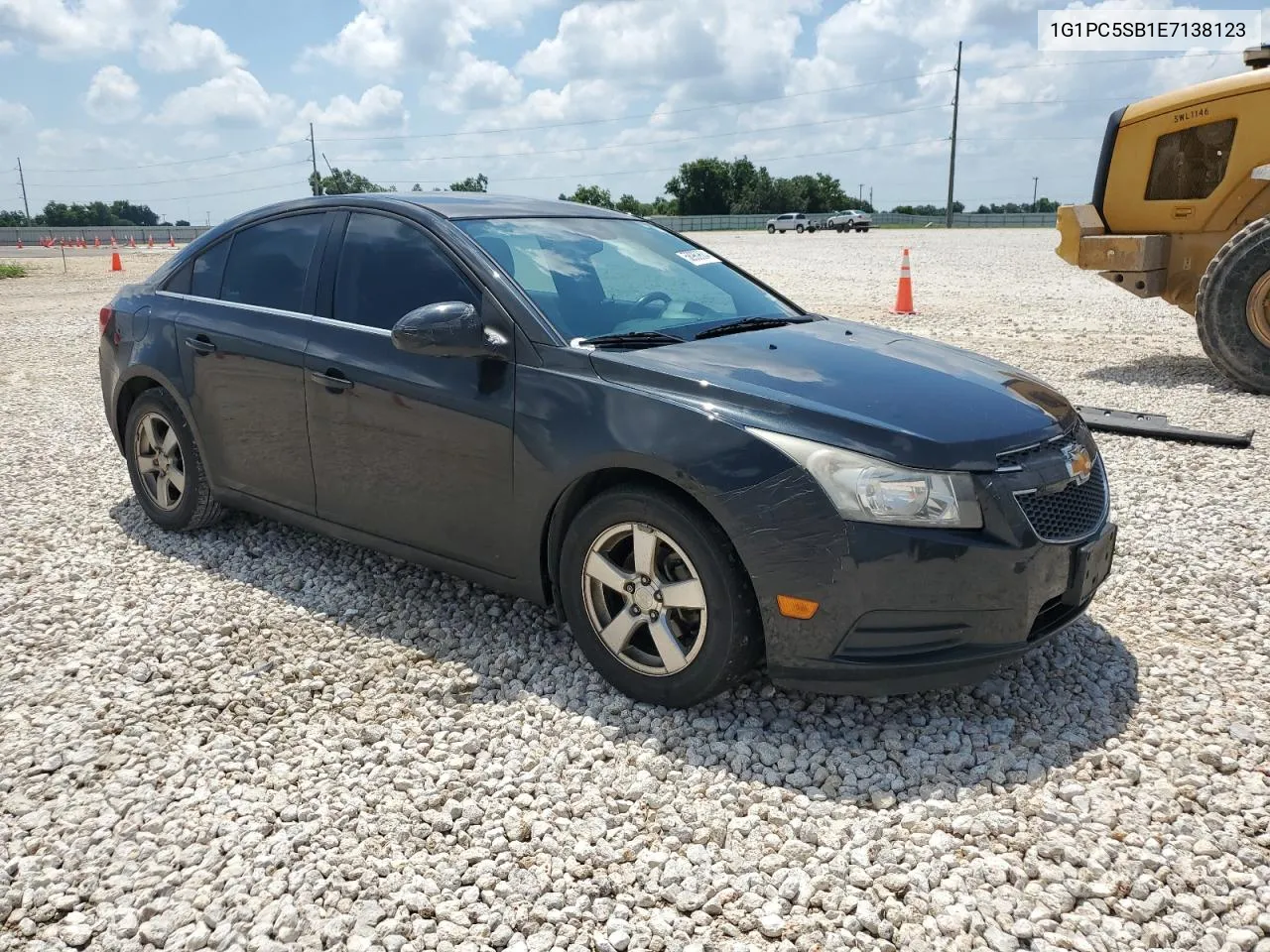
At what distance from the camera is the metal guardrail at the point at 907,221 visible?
6281cm

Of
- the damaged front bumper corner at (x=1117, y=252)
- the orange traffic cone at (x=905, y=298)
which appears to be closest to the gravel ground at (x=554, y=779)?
the damaged front bumper corner at (x=1117, y=252)

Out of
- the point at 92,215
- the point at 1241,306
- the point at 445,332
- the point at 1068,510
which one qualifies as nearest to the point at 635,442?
the point at 445,332

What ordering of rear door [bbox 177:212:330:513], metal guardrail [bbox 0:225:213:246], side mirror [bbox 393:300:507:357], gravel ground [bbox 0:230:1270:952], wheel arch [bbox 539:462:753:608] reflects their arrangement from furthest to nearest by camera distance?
1. metal guardrail [bbox 0:225:213:246]
2. rear door [bbox 177:212:330:513]
3. side mirror [bbox 393:300:507:357]
4. wheel arch [bbox 539:462:753:608]
5. gravel ground [bbox 0:230:1270:952]

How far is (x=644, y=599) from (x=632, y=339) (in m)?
0.96

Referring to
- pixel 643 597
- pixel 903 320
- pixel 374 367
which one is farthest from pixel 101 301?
pixel 643 597

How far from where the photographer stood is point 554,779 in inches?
122

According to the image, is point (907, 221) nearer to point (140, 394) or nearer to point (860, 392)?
point (140, 394)

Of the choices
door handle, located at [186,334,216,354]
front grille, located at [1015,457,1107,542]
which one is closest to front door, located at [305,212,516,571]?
door handle, located at [186,334,216,354]

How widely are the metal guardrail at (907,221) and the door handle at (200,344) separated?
5498cm

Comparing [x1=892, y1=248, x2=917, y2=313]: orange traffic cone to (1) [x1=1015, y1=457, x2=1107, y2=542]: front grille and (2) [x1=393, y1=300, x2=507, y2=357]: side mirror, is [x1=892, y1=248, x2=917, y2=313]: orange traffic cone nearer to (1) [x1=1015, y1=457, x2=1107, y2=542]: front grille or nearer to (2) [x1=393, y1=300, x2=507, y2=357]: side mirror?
(1) [x1=1015, y1=457, x2=1107, y2=542]: front grille

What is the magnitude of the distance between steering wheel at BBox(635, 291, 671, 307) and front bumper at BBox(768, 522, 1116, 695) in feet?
4.82

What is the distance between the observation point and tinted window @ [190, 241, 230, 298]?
496 centimetres

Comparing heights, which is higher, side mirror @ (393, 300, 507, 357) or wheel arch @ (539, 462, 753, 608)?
side mirror @ (393, 300, 507, 357)

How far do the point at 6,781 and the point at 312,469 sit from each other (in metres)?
1.66
